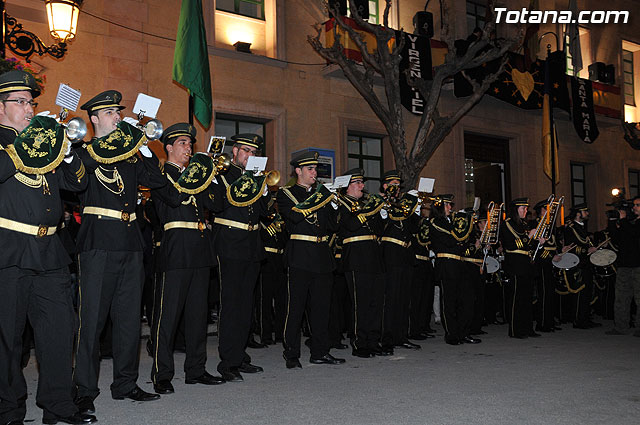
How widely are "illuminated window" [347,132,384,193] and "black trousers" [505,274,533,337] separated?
6.68m

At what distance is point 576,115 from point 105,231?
55.6ft

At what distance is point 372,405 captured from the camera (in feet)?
16.6

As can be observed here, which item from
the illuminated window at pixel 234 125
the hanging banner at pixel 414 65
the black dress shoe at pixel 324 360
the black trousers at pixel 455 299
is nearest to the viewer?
the black dress shoe at pixel 324 360

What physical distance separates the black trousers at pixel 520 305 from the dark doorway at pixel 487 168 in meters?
8.87

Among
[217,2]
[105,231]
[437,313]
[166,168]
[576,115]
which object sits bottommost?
[437,313]

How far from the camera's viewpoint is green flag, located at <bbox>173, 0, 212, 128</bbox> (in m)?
Result: 11.3

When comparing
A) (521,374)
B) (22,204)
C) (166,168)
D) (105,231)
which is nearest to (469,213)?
(521,374)

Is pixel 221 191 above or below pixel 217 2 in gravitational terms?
below

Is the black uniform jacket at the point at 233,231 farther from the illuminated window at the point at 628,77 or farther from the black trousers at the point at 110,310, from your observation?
the illuminated window at the point at 628,77

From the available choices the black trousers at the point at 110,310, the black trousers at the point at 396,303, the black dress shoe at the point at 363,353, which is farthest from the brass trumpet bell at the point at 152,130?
the black trousers at the point at 396,303

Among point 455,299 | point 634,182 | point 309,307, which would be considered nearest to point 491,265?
point 455,299

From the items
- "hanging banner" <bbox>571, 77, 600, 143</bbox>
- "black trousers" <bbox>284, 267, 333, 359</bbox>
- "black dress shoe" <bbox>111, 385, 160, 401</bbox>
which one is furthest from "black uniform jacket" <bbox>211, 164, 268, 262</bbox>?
"hanging banner" <bbox>571, 77, 600, 143</bbox>

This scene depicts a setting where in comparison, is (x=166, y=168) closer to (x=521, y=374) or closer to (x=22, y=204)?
(x=22, y=204)

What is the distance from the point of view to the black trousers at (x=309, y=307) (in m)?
6.90
